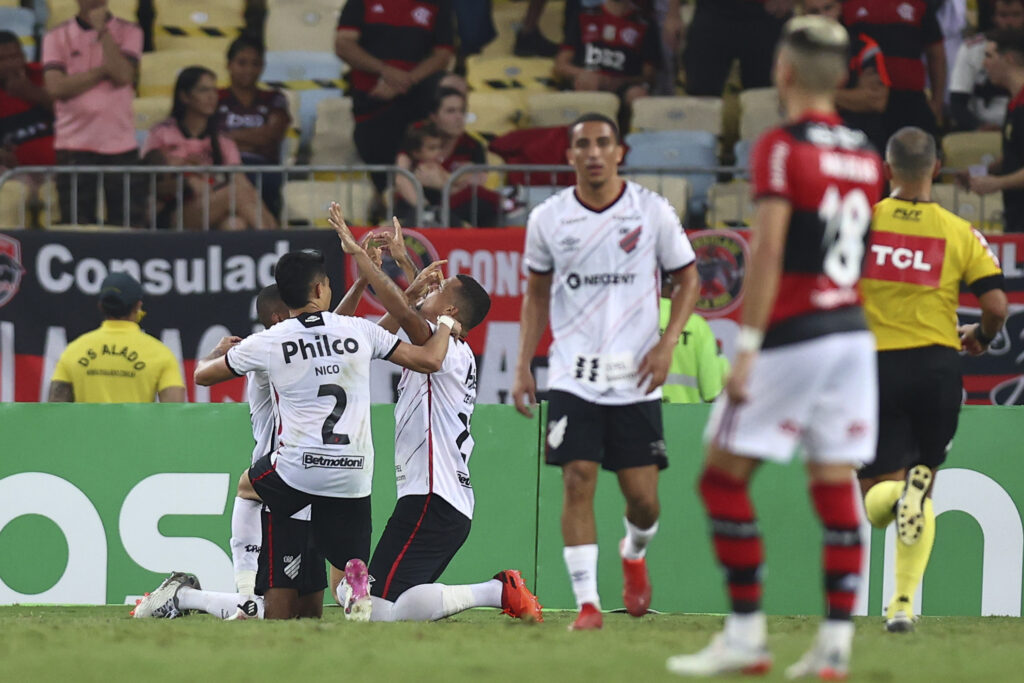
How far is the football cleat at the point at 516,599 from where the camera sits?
848 centimetres

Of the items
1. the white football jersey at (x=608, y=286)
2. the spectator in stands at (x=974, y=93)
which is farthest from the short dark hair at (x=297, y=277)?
the spectator in stands at (x=974, y=93)

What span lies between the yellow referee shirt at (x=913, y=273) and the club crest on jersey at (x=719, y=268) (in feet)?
12.4

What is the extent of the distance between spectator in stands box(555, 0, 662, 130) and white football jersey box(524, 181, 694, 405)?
308 inches

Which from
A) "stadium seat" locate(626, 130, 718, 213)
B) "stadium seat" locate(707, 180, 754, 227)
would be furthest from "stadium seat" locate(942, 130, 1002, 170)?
"stadium seat" locate(707, 180, 754, 227)

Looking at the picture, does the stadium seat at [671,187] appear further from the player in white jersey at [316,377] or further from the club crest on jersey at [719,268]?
the player in white jersey at [316,377]

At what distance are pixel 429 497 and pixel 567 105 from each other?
689cm

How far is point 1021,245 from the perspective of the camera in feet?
37.6

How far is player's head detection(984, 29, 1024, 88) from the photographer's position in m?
13.2

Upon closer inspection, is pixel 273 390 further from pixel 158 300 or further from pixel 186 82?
pixel 186 82

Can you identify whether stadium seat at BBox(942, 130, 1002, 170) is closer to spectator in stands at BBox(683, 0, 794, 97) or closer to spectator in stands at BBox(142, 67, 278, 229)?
spectator in stands at BBox(683, 0, 794, 97)

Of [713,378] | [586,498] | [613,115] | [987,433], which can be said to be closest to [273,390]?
[586,498]

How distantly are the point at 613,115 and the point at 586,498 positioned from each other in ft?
26.3

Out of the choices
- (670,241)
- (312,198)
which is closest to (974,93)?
(312,198)

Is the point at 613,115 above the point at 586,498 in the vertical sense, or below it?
above
